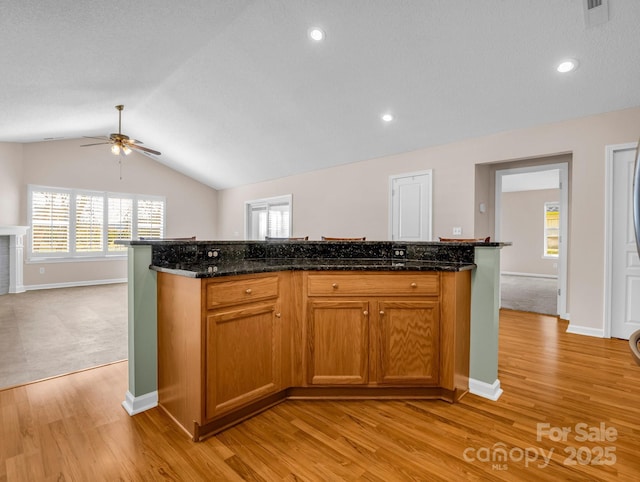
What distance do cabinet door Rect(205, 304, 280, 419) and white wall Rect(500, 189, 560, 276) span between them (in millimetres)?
8608

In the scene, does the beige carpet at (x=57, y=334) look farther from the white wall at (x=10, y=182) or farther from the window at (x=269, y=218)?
the window at (x=269, y=218)

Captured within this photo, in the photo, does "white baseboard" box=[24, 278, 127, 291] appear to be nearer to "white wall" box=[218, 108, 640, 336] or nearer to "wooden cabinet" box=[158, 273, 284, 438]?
"white wall" box=[218, 108, 640, 336]

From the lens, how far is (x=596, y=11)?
8.06 feet

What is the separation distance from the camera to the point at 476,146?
4375 mm

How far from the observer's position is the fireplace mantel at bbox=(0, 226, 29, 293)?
580cm

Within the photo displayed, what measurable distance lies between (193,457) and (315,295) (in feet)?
3.43

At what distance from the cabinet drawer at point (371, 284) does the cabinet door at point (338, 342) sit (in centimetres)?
8

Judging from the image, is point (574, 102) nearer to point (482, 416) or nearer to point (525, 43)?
point (525, 43)

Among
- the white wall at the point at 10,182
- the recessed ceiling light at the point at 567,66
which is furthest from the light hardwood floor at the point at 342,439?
the white wall at the point at 10,182

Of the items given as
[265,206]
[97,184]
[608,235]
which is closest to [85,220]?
[97,184]

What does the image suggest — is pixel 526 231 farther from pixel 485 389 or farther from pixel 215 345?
pixel 215 345

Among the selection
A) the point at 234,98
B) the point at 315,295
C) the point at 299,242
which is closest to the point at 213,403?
the point at 315,295

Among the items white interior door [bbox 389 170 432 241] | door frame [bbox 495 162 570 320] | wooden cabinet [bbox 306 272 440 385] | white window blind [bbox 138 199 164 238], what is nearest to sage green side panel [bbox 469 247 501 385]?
wooden cabinet [bbox 306 272 440 385]

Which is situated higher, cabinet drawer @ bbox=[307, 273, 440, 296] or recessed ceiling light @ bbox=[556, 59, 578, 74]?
Result: recessed ceiling light @ bbox=[556, 59, 578, 74]
